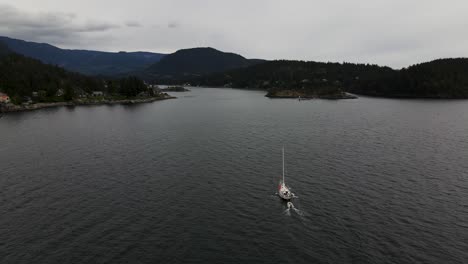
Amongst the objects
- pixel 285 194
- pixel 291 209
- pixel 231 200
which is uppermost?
pixel 285 194

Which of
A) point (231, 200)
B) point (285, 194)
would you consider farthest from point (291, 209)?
point (231, 200)

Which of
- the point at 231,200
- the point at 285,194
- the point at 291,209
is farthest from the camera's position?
the point at 231,200

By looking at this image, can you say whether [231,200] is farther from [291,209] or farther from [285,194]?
[291,209]

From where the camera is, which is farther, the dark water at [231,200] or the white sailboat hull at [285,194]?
the white sailboat hull at [285,194]

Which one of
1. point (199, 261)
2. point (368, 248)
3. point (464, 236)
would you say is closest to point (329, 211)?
point (368, 248)

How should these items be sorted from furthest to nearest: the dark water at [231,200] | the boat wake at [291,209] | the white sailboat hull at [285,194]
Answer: the white sailboat hull at [285,194] → the boat wake at [291,209] → the dark water at [231,200]

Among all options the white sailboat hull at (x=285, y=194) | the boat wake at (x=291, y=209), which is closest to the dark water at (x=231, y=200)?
the boat wake at (x=291, y=209)

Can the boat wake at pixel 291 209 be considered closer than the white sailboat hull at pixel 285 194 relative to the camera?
Yes

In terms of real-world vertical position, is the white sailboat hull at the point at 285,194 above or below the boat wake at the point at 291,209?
above

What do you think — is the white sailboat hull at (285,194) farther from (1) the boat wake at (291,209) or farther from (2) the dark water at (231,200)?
(2) the dark water at (231,200)

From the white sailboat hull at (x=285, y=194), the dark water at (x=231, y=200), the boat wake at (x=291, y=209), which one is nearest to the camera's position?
the dark water at (x=231, y=200)
